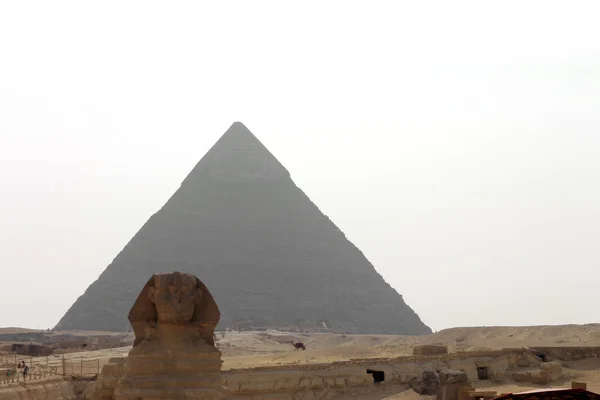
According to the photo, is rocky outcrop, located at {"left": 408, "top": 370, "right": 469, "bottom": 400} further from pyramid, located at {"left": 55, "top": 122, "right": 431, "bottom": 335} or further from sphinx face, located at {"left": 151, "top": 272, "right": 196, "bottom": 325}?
pyramid, located at {"left": 55, "top": 122, "right": 431, "bottom": 335}

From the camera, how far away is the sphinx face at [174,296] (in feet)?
26.3

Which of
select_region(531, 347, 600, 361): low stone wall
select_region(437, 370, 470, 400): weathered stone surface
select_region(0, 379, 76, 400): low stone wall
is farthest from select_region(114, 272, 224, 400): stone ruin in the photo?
select_region(531, 347, 600, 361): low stone wall

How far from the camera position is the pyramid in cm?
10975

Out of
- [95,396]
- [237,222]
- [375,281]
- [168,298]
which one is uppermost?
[237,222]

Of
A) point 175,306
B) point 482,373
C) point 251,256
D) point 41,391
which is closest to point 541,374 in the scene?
point 482,373

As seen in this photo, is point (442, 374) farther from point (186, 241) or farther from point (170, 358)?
point (186, 241)

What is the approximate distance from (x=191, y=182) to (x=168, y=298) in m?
118

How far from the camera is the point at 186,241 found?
4751 inches

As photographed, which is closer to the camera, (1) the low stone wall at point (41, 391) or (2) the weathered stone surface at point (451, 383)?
(1) the low stone wall at point (41, 391)

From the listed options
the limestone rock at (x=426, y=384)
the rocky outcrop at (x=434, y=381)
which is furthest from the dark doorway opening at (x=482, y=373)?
the limestone rock at (x=426, y=384)

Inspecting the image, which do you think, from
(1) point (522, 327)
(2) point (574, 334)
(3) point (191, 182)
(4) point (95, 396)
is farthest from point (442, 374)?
(3) point (191, 182)

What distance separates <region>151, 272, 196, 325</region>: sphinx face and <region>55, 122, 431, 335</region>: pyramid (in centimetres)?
9751

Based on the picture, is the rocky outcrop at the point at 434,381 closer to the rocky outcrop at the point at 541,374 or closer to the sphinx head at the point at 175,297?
the rocky outcrop at the point at 541,374

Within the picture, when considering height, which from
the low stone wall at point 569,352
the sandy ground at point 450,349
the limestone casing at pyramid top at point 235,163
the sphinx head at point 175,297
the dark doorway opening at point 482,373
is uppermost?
the limestone casing at pyramid top at point 235,163
